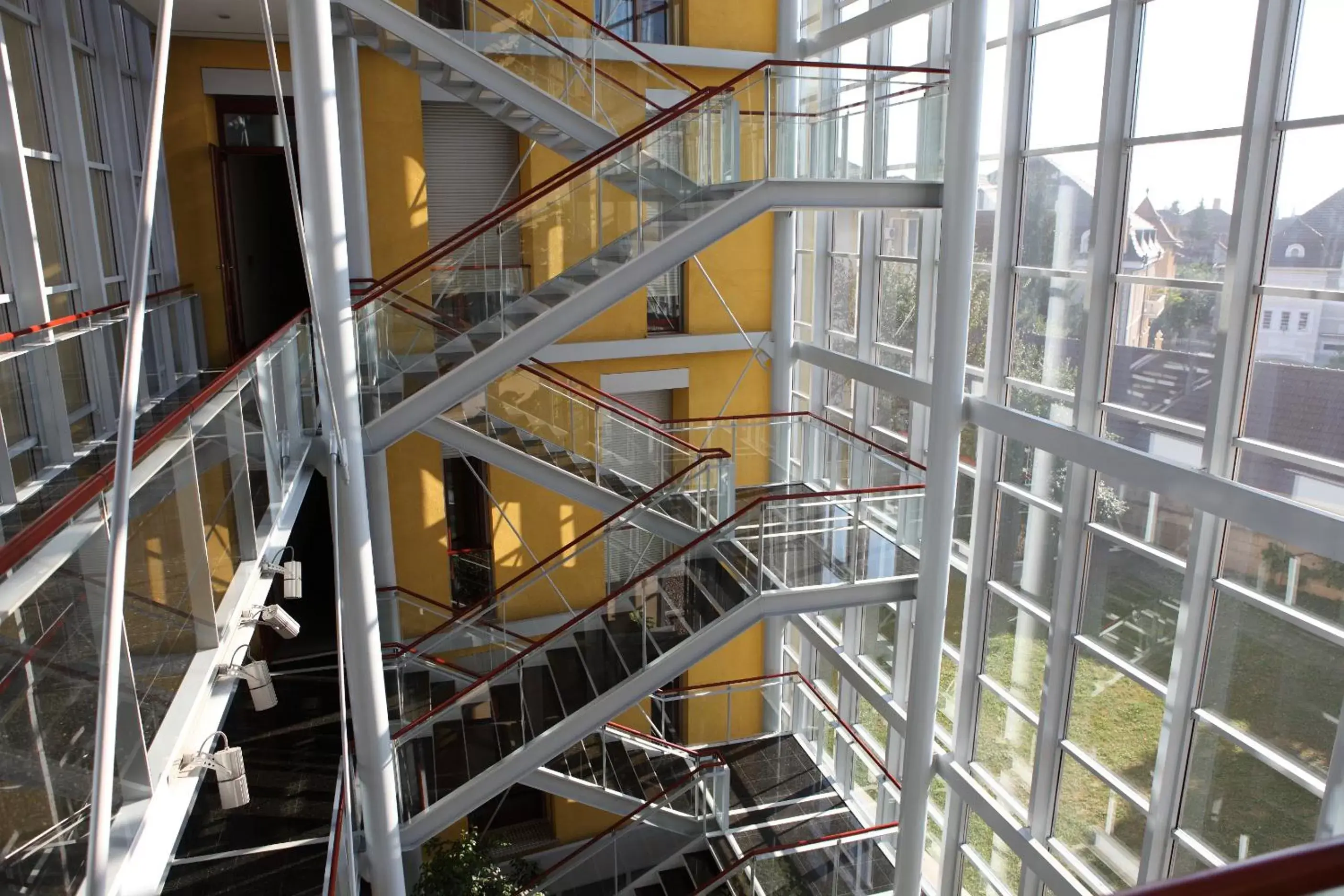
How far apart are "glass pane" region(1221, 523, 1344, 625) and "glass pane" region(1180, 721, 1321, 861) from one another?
1.09 metres

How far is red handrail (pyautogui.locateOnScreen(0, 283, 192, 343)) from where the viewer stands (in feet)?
17.8

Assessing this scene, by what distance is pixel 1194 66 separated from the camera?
19.8 feet

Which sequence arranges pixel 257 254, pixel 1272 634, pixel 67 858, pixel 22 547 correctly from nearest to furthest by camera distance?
pixel 22 547 → pixel 67 858 → pixel 1272 634 → pixel 257 254

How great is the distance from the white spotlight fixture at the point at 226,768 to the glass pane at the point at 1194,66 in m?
6.33

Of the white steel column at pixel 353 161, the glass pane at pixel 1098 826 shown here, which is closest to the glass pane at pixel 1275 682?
the glass pane at pixel 1098 826

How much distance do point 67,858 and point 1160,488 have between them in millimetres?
5865

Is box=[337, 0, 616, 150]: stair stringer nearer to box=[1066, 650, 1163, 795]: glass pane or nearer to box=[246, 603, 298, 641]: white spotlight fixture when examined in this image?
box=[246, 603, 298, 641]: white spotlight fixture

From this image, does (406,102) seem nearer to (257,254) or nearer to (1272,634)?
(257,254)

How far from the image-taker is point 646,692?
765 centimetres

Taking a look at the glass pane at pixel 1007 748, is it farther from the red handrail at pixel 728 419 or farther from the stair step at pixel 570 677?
the stair step at pixel 570 677

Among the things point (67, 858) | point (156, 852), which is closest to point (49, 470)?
point (156, 852)

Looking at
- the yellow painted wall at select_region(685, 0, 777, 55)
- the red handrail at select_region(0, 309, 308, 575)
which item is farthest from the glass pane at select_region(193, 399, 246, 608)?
the yellow painted wall at select_region(685, 0, 777, 55)

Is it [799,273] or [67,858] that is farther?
[799,273]

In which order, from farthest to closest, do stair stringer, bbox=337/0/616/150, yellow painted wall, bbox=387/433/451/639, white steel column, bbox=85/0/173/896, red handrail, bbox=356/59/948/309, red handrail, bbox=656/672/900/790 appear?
yellow painted wall, bbox=387/433/451/639 < red handrail, bbox=656/672/900/790 < stair stringer, bbox=337/0/616/150 < red handrail, bbox=356/59/948/309 < white steel column, bbox=85/0/173/896
